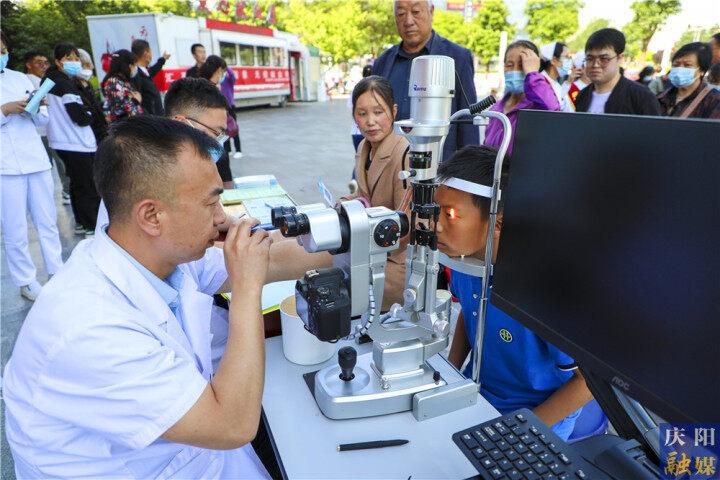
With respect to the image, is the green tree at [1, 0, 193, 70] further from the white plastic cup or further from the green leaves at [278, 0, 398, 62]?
the white plastic cup

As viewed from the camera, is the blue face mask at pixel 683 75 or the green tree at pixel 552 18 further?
the green tree at pixel 552 18

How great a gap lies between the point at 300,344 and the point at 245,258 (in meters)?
0.37

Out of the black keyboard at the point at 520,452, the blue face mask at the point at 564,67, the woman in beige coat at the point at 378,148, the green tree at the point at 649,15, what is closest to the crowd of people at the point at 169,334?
the black keyboard at the point at 520,452

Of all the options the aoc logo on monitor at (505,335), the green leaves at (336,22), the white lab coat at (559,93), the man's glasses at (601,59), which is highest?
the green leaves at (336,22)

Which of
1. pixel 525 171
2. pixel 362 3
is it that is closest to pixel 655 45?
pixel 362 3

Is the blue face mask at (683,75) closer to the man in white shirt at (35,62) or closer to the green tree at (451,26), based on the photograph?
the man in white shirt at (35,62)

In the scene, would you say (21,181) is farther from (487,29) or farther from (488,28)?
(488,28)

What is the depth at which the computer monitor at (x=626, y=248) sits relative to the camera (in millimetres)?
676

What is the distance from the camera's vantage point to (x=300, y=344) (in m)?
1.32

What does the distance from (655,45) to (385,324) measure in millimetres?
36696

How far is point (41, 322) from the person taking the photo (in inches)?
35.2

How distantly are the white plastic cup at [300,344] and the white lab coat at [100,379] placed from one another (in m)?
0.32

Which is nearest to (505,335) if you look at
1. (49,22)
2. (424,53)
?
(424,53)

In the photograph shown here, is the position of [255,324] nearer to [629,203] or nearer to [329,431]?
[329,431]
